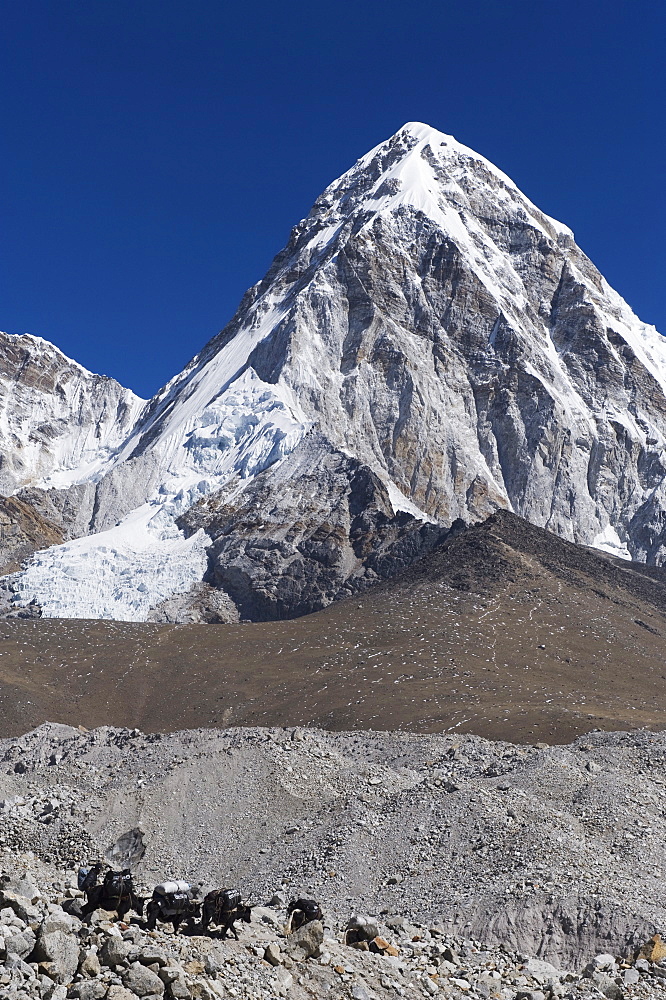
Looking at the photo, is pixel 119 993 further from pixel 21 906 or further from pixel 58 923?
pixel 21 906

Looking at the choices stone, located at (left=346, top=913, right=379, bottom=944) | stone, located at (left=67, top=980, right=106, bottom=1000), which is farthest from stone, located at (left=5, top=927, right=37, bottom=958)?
stone, located at (left=346, top=913, right=379, bottom=944)

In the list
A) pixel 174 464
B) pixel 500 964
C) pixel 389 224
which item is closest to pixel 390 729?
pixel 500 964

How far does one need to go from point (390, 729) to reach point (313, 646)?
2704 cm

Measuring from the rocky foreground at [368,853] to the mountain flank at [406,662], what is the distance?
18.1m

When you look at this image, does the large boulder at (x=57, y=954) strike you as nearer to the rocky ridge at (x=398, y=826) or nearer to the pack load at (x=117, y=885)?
the pack load at (x=117, y=885)

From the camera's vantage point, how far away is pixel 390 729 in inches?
2411

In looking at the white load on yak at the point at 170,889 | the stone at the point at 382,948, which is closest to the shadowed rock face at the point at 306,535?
the stone at the point at 382,948

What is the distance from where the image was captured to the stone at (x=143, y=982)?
46.6 feet

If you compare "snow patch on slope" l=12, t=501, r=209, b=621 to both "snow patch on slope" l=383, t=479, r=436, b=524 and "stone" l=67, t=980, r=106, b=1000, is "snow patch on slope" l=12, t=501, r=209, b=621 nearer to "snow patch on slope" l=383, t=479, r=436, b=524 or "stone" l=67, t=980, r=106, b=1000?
"snow patch on slope" l=383, t=479, r=436, b=524

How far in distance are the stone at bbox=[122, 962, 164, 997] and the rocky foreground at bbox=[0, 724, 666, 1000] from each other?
80mm

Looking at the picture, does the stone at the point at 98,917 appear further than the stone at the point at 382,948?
No

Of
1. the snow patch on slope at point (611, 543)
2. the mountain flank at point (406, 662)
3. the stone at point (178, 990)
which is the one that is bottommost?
the stone at point (178, 990)

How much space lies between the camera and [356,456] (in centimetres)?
14888

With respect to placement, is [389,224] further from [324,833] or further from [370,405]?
[324,833]
